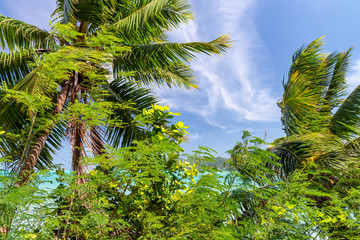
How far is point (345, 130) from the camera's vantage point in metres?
4.93

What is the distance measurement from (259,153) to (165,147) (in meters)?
0.78

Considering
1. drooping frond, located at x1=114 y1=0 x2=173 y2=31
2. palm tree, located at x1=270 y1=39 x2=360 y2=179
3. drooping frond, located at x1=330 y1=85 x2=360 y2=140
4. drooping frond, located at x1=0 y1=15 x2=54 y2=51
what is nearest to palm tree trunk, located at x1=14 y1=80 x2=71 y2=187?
drooping frond, located at x1=0 y1=15 x2=54 y2=51

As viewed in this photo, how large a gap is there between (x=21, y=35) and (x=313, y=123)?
5973mm

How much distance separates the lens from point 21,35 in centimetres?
489

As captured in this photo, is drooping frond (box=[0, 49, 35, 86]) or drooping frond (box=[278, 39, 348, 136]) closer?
drooping frond (box=[278, 39, 348, 136])

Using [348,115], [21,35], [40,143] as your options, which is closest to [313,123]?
[348,115]

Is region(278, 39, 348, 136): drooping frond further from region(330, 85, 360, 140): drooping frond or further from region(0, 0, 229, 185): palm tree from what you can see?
region(0, 0, 229, 185): palm tree

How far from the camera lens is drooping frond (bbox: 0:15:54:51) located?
4637mm

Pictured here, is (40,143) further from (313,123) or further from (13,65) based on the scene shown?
(313,123)

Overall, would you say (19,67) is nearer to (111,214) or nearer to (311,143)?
(111,214)

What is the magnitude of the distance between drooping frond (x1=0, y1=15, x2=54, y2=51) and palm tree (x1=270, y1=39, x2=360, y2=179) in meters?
4.66

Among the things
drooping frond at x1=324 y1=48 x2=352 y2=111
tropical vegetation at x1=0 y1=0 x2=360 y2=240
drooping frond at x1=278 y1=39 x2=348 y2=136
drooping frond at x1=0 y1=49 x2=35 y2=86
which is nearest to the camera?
tropical vegetation at x1=0 y1=0 x2=360 y2=240

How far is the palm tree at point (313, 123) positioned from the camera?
128 inches

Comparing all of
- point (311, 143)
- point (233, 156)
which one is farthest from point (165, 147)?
point (311, 143)
